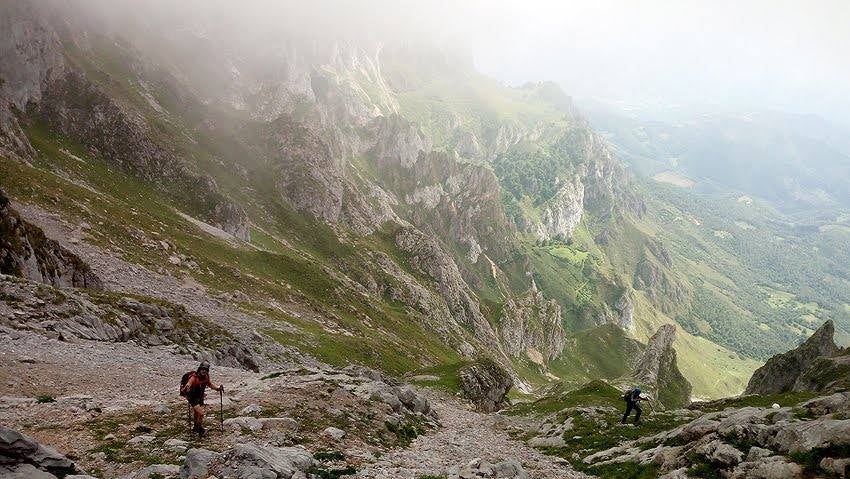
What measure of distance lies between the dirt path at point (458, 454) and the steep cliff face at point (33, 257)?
3944 cm

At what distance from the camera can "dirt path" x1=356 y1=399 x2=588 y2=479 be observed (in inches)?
965

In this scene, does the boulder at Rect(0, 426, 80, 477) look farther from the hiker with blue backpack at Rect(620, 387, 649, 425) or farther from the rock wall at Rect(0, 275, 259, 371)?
the hiker with blue backpack at Rect(620, 387, 649, 425)

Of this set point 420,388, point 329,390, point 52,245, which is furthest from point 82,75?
point 329,390

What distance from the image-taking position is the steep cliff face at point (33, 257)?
139 feet

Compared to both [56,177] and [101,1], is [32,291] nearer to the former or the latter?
[56,177]

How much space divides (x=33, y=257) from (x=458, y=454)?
1746 inches

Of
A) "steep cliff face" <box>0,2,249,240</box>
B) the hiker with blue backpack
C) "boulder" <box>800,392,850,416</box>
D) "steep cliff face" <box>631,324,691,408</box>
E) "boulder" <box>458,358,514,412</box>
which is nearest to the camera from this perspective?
"boulder" <box>800,392,850,416</box>

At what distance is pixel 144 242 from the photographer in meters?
78.0

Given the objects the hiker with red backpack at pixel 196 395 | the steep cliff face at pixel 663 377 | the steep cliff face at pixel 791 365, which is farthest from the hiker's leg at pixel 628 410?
the steep cliff face at pixel 663 377

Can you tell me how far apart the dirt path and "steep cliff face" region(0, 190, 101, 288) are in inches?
1553

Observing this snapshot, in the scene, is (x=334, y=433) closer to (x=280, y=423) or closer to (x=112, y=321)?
(x=280, y=423)

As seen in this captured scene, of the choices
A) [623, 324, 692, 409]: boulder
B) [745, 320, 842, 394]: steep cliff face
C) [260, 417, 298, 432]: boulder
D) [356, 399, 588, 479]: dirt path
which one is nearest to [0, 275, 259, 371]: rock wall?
[260, 417, 298, 432]: boulder

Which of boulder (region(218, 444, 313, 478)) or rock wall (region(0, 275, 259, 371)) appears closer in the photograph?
boulder (region(218, 444, 313, 478))

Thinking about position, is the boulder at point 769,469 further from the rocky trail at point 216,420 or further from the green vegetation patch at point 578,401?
the green vegetation patch at point 578,401
